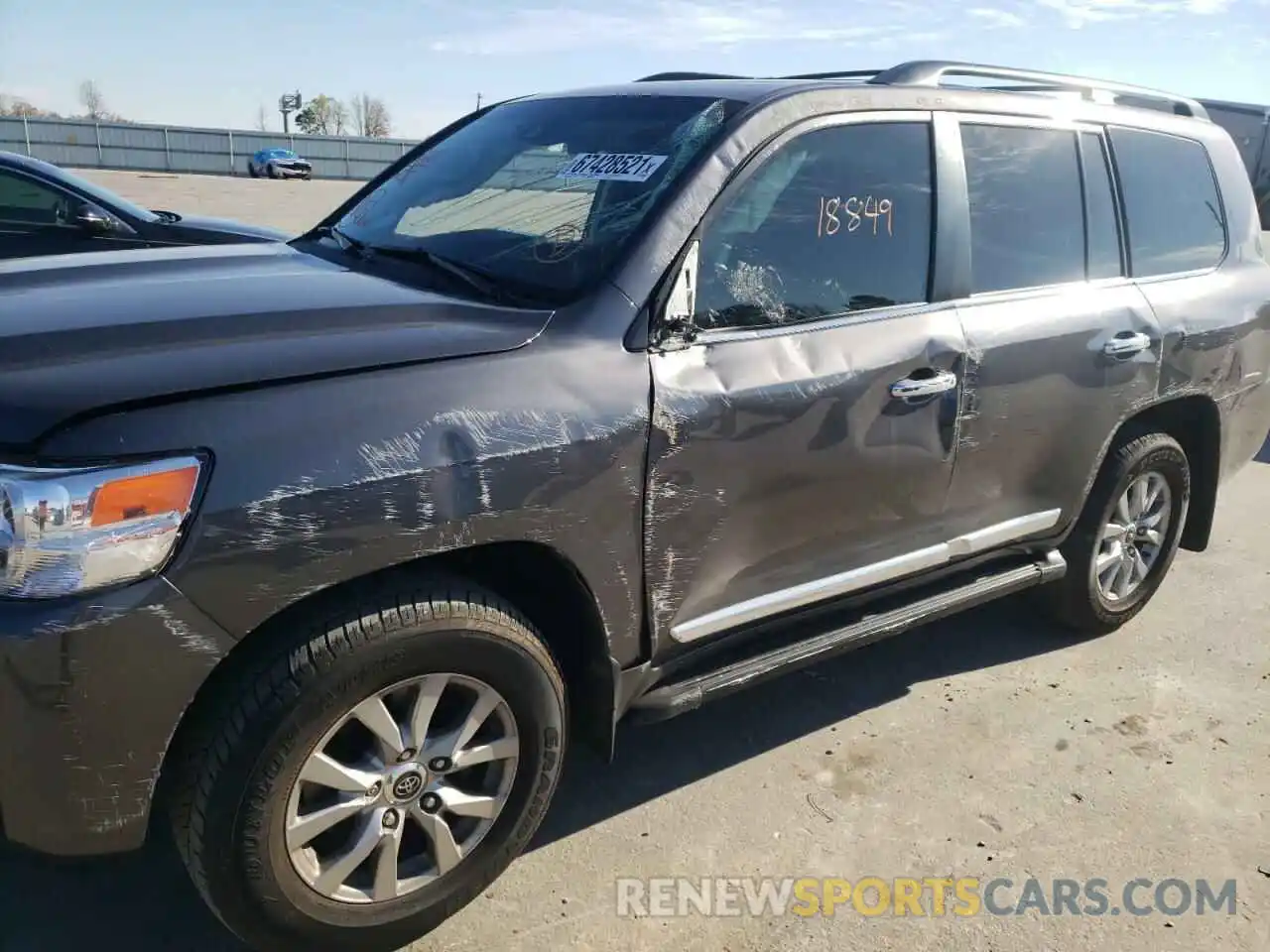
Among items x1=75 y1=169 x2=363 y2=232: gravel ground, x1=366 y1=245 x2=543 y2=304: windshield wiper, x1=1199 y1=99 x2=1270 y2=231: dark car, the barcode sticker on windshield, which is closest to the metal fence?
x1=75 y1=169 x2=363 y2=232: gravel ground

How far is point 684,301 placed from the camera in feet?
8.32

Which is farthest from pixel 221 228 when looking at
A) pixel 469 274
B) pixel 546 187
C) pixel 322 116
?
pixel 322 116

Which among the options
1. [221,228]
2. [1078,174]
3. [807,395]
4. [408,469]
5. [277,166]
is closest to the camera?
[408,469]

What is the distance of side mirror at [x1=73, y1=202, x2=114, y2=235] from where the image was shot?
727cm

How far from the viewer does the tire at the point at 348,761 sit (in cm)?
198

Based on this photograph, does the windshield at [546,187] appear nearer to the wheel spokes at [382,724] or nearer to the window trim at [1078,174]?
the window trim at [1078,174]

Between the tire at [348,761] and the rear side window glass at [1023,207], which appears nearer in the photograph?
the tire at [348,761]

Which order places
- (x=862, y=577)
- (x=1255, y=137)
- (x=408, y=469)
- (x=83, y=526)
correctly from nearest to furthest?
(x=83, y=526)
(x=408, y=469)
(x=862, y=577)
(x=1255, y=137)

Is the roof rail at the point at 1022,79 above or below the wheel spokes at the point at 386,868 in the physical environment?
above

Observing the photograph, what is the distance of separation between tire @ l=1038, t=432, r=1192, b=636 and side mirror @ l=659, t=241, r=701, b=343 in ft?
6.80

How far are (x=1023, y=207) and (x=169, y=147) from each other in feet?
137

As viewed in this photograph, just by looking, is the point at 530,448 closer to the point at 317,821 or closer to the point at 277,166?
the point at 317,821

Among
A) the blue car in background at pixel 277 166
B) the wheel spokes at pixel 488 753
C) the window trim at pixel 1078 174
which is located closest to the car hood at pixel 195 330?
the wheel spokes at pixel 488 753

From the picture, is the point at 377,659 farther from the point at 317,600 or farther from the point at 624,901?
the point at 624,901
